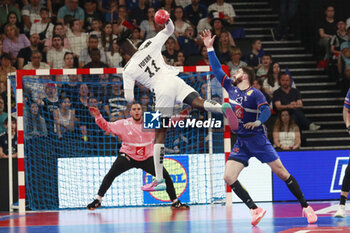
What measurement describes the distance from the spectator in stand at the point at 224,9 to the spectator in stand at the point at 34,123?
6.39m

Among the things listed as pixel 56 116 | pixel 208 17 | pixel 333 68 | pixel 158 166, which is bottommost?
pixel 158 166

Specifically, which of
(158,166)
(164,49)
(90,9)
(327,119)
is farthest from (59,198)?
(327,119)

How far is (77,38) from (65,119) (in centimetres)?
330

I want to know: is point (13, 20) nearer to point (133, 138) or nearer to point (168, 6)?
point (168, 6)

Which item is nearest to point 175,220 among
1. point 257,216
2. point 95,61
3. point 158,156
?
point 158,156

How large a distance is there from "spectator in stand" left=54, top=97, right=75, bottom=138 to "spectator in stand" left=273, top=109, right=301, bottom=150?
4463 millimetres

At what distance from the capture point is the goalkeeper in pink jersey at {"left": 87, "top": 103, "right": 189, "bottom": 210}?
12.6 metres

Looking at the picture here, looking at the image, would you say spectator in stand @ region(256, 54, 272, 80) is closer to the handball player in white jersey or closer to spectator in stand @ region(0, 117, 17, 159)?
spectator in stand @ region(0, 117, 17, 159)

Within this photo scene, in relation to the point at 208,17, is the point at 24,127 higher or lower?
lower

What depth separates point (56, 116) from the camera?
14.1 m

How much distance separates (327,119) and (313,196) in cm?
388

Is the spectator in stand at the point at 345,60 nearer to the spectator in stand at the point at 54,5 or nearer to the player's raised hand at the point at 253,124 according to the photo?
the spectator in stand at the point at 54,5

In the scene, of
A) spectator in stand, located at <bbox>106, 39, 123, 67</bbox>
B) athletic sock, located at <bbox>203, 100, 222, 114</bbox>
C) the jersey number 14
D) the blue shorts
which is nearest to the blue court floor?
the blue shorts

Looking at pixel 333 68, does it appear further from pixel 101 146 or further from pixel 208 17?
pixel 101 146
